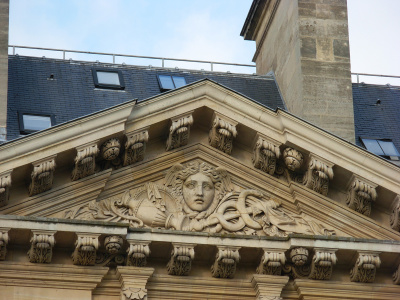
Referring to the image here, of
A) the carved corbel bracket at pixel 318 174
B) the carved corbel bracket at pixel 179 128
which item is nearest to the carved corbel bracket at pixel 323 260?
the carved corbel bracket at pixel 318 174

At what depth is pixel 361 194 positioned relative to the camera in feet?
76.3

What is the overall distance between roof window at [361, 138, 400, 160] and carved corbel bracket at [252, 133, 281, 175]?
12.5ft

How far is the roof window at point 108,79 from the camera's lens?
2758 centimetres

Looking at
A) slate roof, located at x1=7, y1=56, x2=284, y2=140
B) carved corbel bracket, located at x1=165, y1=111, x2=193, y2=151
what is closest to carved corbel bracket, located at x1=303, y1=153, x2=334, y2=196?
carved corbel bracket, located at x1=165, y1=111, x2=193, y2=151

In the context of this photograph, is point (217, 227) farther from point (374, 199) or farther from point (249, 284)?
point (374, 199)

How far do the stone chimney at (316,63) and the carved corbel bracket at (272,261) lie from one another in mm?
4116

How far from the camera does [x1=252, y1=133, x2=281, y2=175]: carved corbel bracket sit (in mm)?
23312

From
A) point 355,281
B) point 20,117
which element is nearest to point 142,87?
point 20,117

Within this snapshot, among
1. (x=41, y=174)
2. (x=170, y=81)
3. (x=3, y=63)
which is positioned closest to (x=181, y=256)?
(x=41, y=174)

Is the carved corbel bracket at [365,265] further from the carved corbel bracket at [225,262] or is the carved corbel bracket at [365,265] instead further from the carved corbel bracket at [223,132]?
the carved corbel bracket at [223,132]

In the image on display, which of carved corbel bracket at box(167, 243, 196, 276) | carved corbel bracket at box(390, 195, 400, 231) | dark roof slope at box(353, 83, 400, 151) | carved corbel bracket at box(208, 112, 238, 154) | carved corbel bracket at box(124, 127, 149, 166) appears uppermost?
dark roof slope at box(353, 83, 400, 151)

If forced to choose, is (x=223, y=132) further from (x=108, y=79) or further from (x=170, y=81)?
(x=170, y=81)

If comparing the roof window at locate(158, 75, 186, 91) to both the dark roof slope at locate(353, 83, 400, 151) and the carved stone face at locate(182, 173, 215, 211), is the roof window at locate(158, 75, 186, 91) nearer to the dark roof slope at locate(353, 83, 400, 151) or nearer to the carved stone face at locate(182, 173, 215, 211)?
the dark roof slope at locate(353, 83, 400, 151)

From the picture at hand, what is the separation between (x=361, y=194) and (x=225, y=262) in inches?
109
